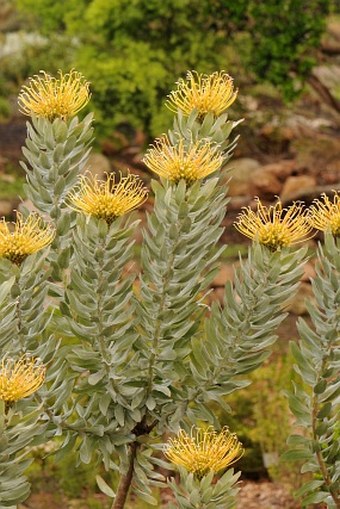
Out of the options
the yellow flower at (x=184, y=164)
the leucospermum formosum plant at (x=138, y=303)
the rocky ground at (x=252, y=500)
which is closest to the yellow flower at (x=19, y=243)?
the leucospermum formosum plant at (x=138, y=303)

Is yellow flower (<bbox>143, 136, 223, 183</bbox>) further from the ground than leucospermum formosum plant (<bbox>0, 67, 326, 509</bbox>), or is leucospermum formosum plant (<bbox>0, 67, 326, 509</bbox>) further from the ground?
yellow flower (<bbox>143, 136, 223, 183</bbox>)

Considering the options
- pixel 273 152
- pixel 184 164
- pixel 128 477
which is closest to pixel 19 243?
pixel 184 164

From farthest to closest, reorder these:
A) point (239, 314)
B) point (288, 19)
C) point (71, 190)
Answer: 1. point (288, 19)
2. point (71, 190)
3. point (239, 314)

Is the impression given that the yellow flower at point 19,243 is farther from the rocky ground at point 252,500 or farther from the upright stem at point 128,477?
the rocky ground at point 252,500

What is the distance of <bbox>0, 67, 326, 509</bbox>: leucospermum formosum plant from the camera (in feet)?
13.3

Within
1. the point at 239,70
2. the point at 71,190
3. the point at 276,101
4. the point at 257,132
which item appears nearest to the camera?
the point at 71,190

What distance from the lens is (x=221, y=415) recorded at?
26.2 feet

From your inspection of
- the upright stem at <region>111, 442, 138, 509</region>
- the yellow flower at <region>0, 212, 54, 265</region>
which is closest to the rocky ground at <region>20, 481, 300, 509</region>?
the upright stem at <region>111, 442, 138, 509</region>

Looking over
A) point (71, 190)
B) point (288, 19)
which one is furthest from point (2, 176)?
point (71, 190)

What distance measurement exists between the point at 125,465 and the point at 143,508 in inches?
95.4

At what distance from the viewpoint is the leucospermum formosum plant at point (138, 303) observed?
13.3 feet

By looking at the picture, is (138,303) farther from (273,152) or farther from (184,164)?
(273,152)

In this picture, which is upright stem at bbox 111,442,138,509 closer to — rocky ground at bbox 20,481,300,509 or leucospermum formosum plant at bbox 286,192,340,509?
leucospermum formosum plant at bbox 286,192,340,509

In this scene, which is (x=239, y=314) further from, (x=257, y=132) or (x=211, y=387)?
(x=257, y=132)
